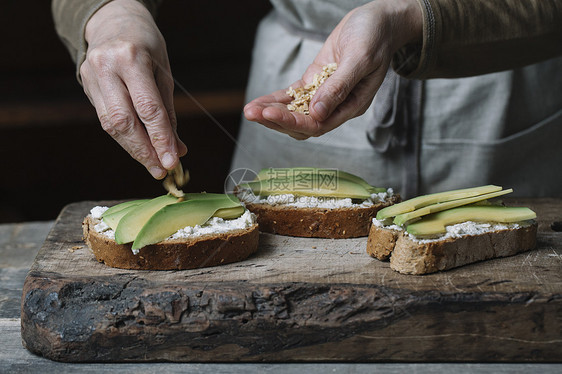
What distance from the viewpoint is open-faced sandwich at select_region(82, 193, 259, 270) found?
5.75 ft

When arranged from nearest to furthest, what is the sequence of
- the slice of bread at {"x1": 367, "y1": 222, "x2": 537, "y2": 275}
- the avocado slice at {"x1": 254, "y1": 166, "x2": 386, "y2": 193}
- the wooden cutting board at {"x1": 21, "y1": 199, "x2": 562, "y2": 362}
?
the wooden cutting board at {"x1": 21, "y1": 199, "x2": 562, "y2": 362}
the slice of bread at {"x1": 367, "y1": 222, "x2": 537, "y2": 275}
the avocado slice at {"x1": 254, "y1": 166, "x2": 386, "y2": 193}

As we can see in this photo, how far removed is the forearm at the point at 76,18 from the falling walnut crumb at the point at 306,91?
67 cm

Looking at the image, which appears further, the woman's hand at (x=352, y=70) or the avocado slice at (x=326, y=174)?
the avocado slice at (x=326, y=174)

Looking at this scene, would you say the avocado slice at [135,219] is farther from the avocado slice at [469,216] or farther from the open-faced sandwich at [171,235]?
the avocado slice at [469,216]

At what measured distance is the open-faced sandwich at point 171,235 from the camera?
175 cm

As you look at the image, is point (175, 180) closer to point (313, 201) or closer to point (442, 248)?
point (313, 201)

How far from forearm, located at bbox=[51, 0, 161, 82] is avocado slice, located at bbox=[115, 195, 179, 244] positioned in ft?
1.79

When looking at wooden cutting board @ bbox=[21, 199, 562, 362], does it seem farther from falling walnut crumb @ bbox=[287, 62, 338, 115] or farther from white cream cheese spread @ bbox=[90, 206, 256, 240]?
falling walnut crumb @ bbox=[287, 62, 338, 115]

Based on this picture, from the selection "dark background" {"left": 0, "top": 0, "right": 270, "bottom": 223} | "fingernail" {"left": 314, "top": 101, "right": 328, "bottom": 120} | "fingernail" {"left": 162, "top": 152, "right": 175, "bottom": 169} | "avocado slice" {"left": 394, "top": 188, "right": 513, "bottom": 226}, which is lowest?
"dark background" {"left": 0, "top": 0, "right": 270, "bottom": 223}

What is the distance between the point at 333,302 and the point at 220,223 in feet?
1.57

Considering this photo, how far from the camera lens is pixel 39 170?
4.75 meters

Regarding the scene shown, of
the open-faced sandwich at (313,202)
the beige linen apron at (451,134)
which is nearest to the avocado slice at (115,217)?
the open-faced sandwich at (313,202)

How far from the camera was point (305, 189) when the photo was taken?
2.14m

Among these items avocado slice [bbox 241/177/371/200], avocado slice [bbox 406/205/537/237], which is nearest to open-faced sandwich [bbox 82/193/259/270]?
avocado slice [bbox 241/177/371/200]
